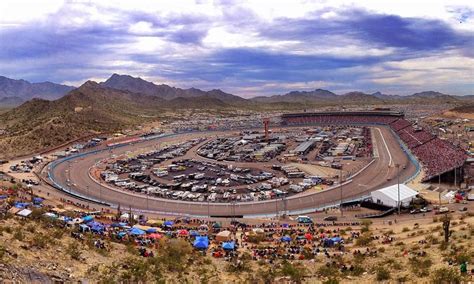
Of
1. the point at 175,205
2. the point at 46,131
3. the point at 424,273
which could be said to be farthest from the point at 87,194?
the point at 46,131

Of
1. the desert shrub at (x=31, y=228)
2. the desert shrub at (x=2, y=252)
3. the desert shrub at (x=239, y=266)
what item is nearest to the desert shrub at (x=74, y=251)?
the desert shrub at (x=31, y=228)

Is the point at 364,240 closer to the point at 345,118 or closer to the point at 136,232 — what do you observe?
the point at 136,232

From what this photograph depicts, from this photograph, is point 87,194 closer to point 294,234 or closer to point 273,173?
point 273,173

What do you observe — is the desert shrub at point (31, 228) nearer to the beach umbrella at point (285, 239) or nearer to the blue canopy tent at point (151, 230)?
the blue canopy tent at point (151, 230)

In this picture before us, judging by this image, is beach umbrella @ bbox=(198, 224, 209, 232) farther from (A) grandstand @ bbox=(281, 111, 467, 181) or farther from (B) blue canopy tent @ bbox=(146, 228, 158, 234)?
(A) grandstand @ bbox=(281, 111, 467, 181)

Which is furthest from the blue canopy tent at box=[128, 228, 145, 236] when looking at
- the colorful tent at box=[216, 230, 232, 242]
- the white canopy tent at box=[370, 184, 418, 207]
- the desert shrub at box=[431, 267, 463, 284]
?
the white canopy tent at box=[370, 184, 418, 207]

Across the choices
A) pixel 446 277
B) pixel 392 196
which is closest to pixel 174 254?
pixel 446 277

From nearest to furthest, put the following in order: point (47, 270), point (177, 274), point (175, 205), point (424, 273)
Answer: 1. point (47, 270)
2. point (424, 273)
3. point (177, 274)
4. point (175, 205)
